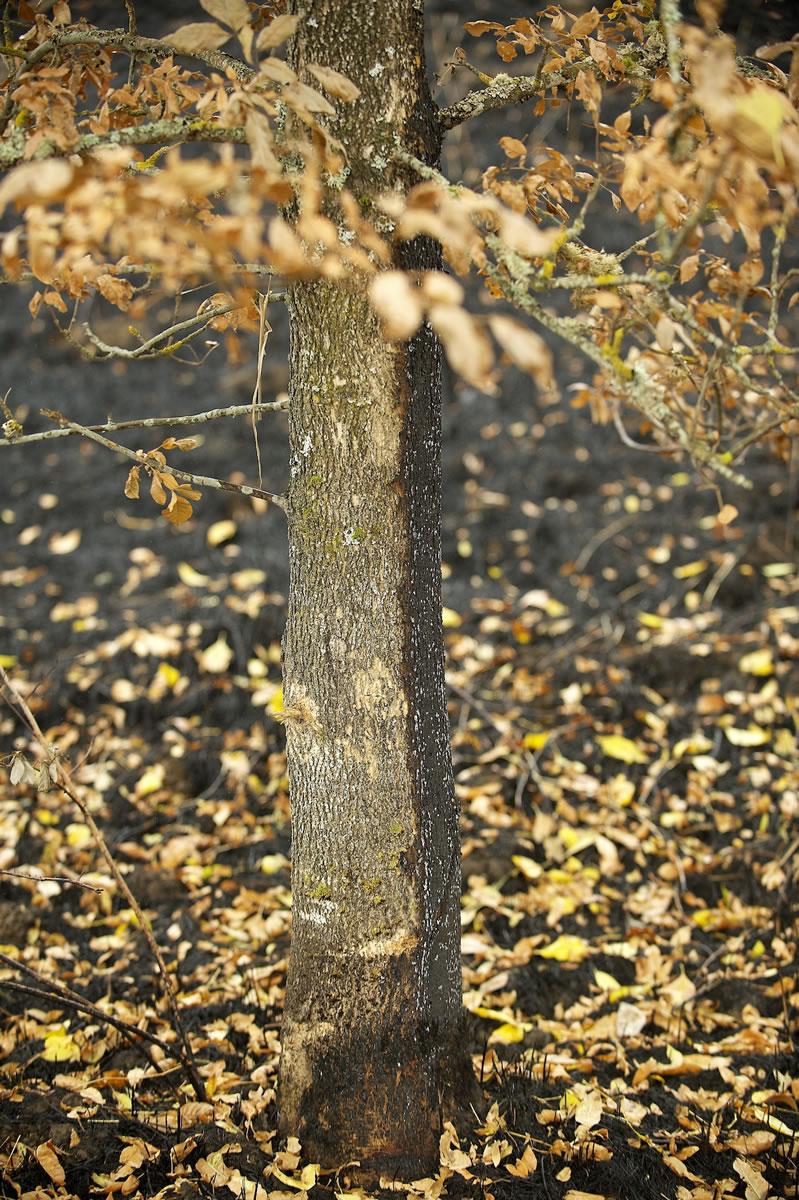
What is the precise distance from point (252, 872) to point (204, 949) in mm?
418

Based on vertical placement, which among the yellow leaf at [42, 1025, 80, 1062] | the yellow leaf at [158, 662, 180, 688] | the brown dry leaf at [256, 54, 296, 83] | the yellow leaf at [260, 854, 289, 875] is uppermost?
the brown dry leaf at [256, 54, 296, 83]

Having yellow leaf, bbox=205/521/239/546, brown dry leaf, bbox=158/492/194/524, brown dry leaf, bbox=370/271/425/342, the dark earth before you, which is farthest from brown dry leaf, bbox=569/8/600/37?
yellow leaf, bbox=205/521/239/546

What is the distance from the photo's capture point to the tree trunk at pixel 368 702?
5.39 feet

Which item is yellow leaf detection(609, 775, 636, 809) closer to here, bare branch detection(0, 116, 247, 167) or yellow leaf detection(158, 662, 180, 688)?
yellow leaf detection(158, 662, 180, 688)

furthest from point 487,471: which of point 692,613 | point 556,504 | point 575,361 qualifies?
point 692,613

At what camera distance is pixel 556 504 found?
17.3 feet

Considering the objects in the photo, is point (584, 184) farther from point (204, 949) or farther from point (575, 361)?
point (575, 361)

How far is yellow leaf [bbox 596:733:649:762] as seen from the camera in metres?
3.43

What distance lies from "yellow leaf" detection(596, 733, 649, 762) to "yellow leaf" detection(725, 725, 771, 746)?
353mm

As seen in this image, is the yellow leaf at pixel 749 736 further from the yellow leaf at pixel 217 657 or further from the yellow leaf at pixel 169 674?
the yellow leaf at pixel 169 674

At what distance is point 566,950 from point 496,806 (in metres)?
0.70

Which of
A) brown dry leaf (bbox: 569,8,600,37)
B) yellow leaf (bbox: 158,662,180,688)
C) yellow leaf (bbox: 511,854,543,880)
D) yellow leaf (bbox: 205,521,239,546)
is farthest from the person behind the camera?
yellow leaf (bbox: 205,521,239,546)

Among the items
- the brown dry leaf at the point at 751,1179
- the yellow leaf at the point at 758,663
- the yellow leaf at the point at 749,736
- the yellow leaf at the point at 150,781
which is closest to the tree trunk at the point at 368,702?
the brown dry leaf at the point at 751,1179

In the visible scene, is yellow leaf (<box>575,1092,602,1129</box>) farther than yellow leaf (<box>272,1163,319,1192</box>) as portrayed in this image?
Yes
